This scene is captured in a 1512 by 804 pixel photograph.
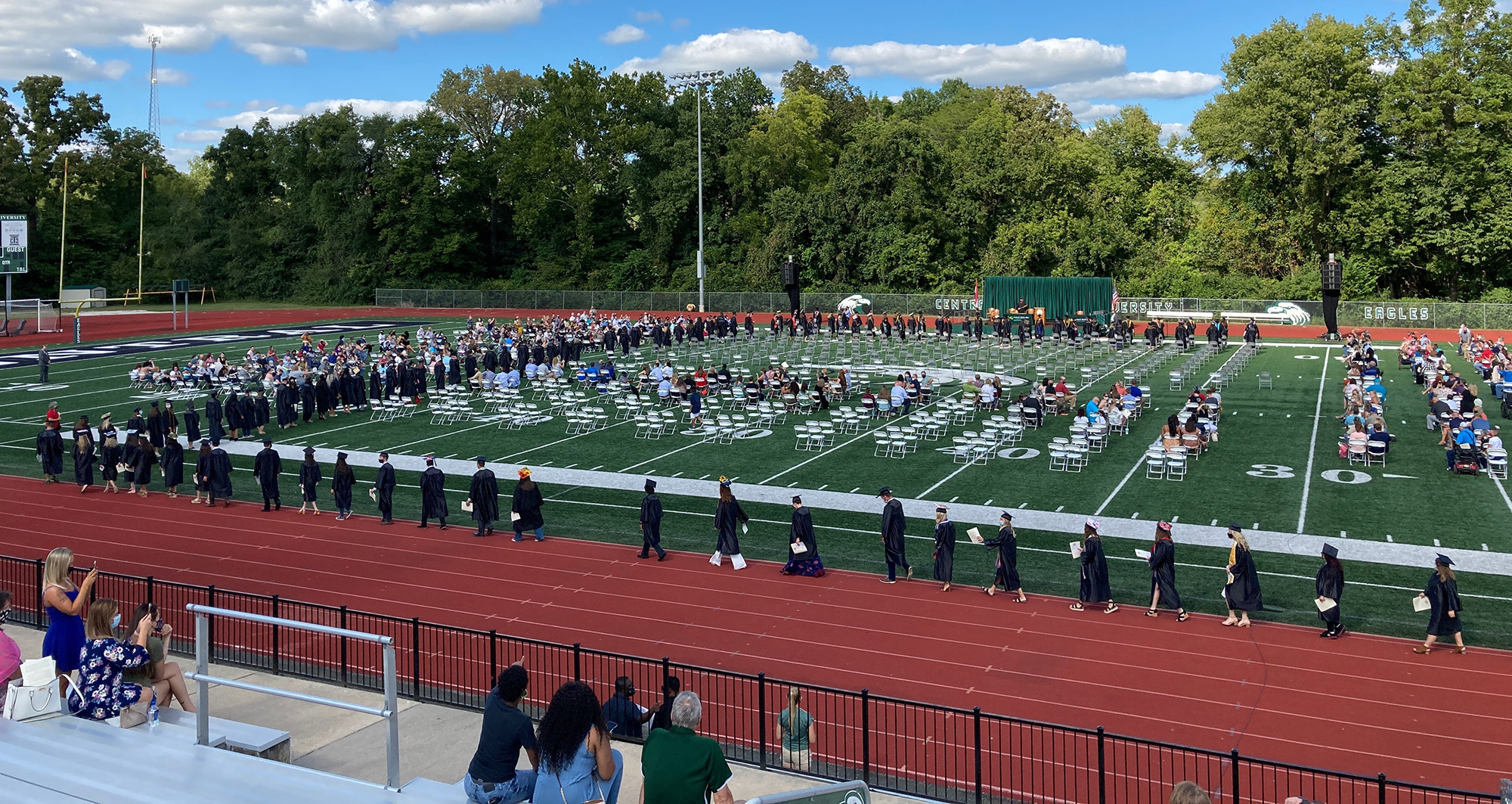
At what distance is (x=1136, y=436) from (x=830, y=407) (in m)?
8.24

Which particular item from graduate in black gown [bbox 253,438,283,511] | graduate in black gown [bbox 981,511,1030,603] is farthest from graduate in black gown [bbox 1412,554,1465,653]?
graduate in black gown [bbox 253,438,283,511]

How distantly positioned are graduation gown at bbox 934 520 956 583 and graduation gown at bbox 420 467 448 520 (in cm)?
870

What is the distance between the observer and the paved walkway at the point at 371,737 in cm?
922

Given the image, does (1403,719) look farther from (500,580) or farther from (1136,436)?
(1136,436)

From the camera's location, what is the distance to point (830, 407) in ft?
103

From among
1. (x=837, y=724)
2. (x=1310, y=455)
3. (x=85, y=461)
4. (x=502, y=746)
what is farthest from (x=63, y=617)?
(x=1310, y=455)

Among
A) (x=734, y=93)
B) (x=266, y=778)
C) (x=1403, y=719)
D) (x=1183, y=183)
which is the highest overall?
(x=734, y=93)

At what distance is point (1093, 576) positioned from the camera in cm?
1489

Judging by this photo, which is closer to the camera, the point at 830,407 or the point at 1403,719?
the point at 1403,719

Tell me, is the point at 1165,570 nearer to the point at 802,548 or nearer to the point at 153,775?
the point at 802,548

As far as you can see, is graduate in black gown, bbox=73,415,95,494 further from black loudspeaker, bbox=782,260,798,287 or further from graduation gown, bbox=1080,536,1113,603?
black loudspeaker, bbox=782,260,798,287

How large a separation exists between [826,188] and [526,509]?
57574mm

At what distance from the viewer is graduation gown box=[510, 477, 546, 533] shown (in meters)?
18.5

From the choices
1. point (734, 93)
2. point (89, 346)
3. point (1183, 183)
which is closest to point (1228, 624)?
point (89, 346)
